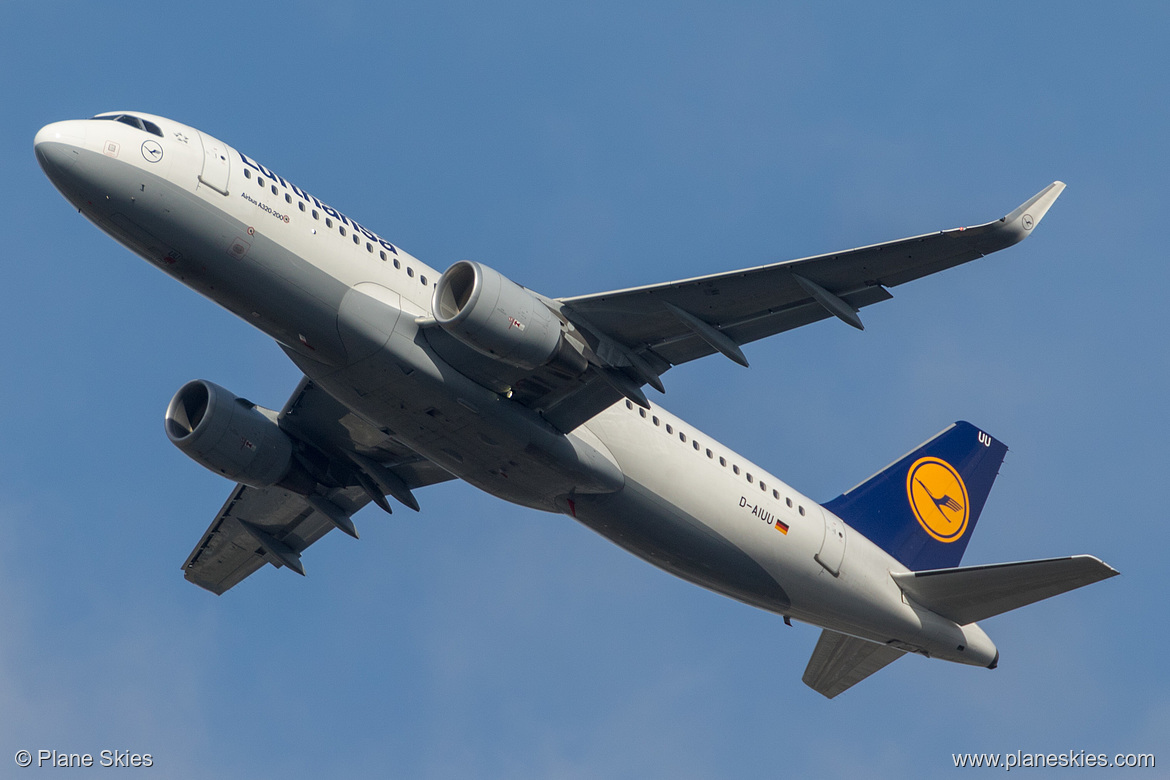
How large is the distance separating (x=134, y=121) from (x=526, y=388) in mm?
9091

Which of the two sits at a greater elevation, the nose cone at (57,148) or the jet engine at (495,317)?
the jet engine at (495,317)

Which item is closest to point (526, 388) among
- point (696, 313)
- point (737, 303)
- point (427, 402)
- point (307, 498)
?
point (427, 402)

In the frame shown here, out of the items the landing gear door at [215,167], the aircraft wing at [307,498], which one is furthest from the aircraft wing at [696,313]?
the landing gear door at [215,167]

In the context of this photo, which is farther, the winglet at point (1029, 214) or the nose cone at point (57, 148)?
the nose cone at point (57, 148)

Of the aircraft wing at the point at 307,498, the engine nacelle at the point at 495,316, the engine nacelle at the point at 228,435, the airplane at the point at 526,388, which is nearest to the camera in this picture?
the engine nacelle at the point at 495,316

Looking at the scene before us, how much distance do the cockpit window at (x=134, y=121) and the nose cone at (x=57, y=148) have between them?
0.99m

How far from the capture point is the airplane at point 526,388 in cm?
2433

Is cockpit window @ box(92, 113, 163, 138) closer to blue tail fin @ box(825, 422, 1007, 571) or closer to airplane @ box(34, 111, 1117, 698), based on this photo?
airplane @ box(34, 111, 1117, 698)

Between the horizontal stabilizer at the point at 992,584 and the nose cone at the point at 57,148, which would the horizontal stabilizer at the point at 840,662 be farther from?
the nose cone at the point at 57,148

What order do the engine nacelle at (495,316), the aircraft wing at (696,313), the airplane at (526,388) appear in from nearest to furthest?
the aircraft wing at (696,313)
the engine nacelle at (495,316)
the airplane at (526,388)

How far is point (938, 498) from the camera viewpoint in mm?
34469

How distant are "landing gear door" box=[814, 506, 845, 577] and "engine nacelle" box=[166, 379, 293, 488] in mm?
12617

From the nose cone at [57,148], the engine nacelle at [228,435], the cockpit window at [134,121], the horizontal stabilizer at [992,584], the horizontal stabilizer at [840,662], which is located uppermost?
the horizontal stabilizer at [992,584]

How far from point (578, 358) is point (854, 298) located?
5405 millimetres
